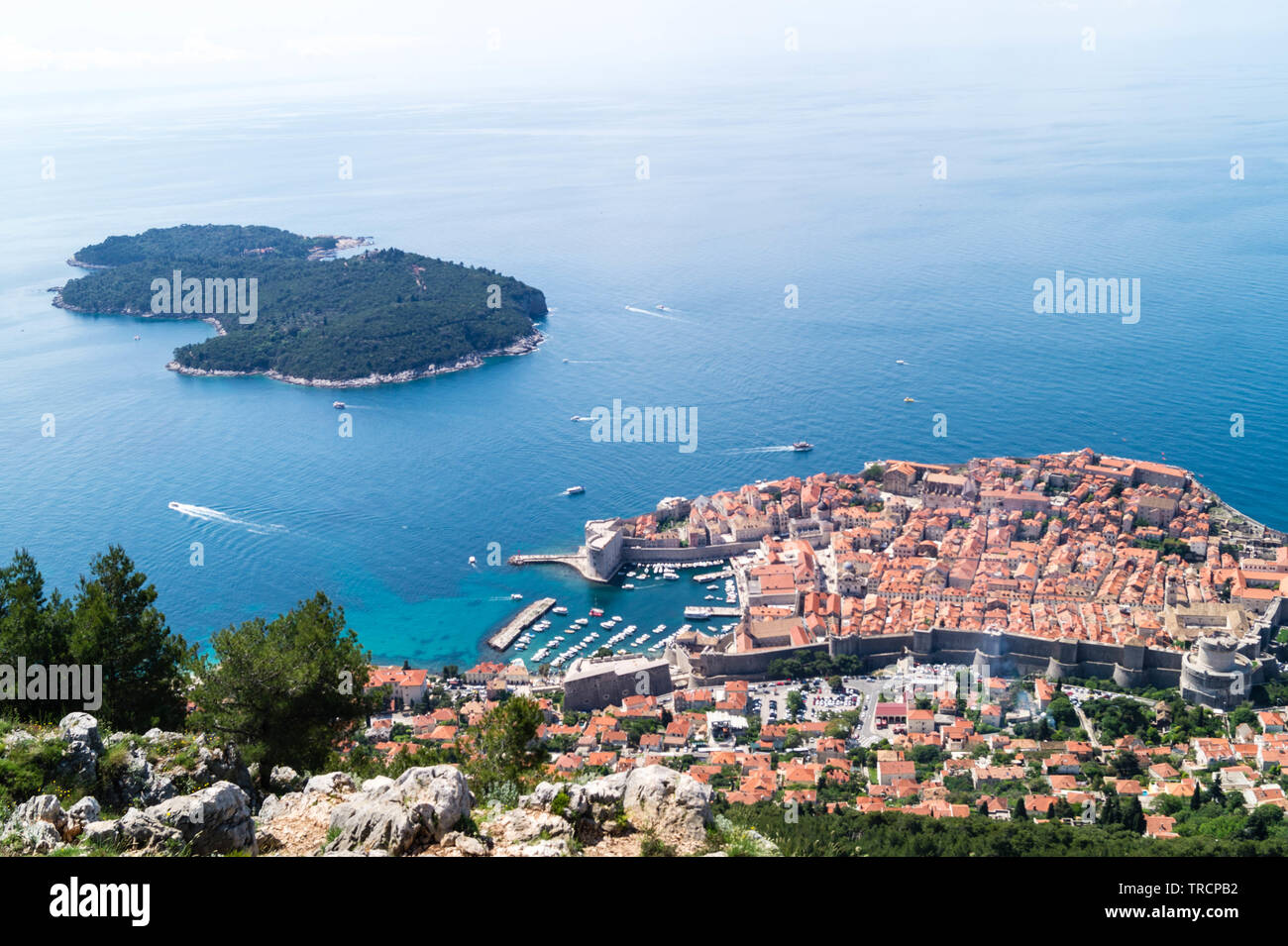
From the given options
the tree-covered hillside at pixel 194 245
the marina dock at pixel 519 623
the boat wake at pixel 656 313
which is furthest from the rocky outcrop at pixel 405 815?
the tree-covered hillside at pixel 194 245

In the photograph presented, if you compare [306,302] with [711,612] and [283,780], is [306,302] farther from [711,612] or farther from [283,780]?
[283,780]

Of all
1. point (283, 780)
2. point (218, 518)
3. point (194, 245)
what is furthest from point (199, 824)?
point (194, 245)

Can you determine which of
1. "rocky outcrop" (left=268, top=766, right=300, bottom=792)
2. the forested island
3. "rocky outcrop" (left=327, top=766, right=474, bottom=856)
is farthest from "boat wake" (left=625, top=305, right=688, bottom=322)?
"rocky outcrop" (left=327, top=766, right=474, bottom=856)

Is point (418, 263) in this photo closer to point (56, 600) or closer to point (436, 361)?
point (436, 361)

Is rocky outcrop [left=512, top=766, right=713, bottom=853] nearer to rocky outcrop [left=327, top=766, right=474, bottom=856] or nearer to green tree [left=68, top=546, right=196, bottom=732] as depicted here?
rocky outcrop [left=327, top=766, right=474, bottom=856]

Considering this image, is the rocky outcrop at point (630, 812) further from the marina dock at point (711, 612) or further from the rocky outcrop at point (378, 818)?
the marina dock at point (711, 612)

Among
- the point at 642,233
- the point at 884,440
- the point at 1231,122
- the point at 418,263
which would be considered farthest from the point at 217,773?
the point at 1231,122
